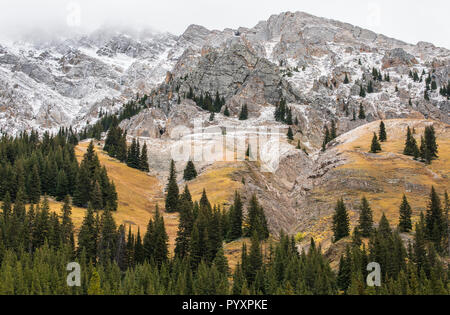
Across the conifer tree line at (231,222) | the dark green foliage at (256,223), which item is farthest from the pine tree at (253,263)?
the dark green foliage at (256,223)

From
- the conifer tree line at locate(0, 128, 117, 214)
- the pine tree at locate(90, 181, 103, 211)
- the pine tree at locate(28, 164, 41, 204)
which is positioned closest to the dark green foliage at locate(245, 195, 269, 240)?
the conifer tree line at locate(0, 128, 117, 214)

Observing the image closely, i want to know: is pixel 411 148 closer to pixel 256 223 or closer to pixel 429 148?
pixel 429 148

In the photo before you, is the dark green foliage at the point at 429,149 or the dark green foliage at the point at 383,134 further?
the dark green foliage at the point at 383,134

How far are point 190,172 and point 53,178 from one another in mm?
43184

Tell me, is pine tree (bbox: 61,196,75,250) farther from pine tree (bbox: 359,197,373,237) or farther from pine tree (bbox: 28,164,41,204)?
pine tree (bbox: 359,197,373,237)

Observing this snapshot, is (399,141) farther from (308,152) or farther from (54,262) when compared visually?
(54,262)

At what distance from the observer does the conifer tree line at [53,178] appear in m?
111

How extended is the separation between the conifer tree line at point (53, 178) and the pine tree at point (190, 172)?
29.2 metres

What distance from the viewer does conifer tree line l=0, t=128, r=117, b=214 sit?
364 feet

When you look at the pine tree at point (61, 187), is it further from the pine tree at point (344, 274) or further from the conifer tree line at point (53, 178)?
the pine tree at point (344, 274)

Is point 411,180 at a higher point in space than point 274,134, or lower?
lower

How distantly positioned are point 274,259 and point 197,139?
351ft
